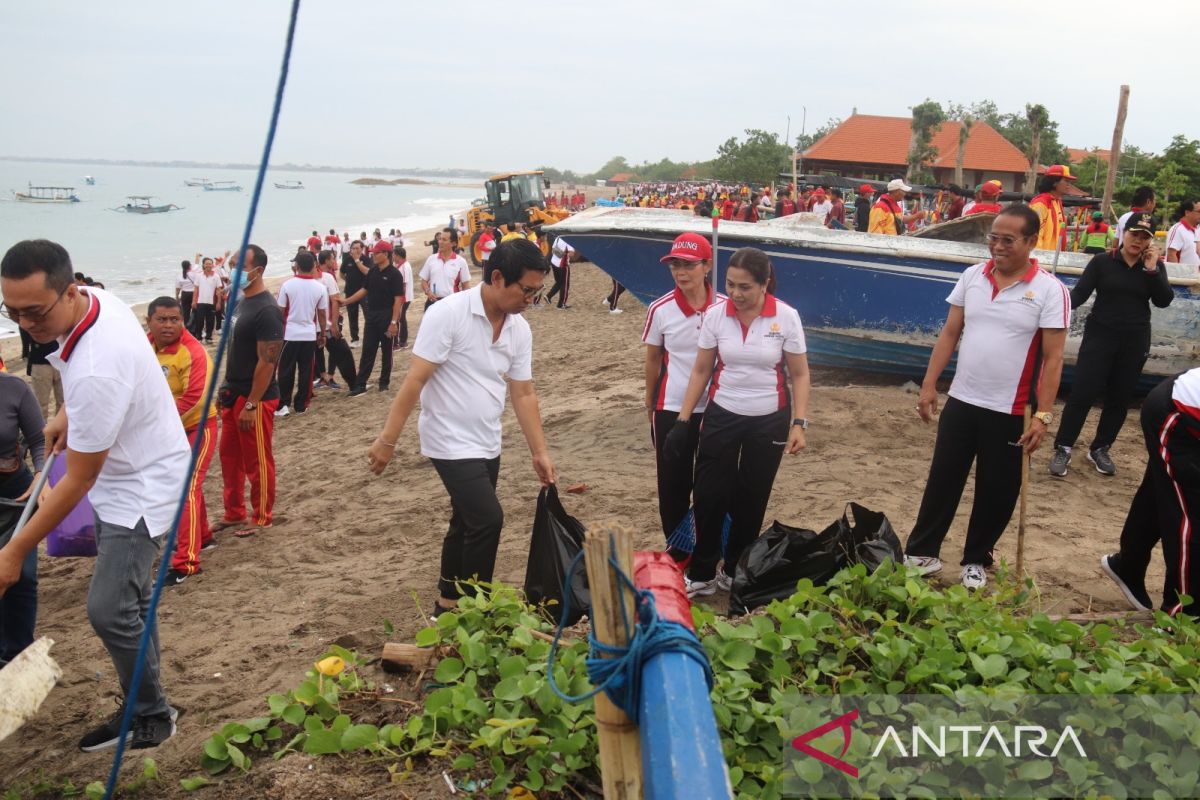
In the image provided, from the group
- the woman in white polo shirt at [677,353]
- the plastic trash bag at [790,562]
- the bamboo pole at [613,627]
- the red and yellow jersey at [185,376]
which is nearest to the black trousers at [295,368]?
the red and yellow jersey at [185,376]

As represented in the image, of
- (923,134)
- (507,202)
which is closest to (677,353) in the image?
(507,202)

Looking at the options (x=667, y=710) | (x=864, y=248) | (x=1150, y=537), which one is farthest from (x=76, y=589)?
(x=864, y=248)

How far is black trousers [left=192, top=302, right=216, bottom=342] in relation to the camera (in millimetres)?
15961

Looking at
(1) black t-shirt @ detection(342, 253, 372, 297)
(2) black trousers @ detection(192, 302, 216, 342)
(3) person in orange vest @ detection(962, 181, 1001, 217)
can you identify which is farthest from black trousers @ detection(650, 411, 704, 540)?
(2) black trousers @ detection(192, 302, 216, 342)

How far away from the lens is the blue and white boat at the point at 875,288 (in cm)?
775

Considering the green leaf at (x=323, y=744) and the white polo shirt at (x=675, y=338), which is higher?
the white polo shirt at (x=675, y=338)

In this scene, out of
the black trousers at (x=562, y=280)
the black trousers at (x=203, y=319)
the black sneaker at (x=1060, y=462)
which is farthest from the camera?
the black trousers at (x=562, y=280)

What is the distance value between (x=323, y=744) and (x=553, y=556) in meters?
1.24

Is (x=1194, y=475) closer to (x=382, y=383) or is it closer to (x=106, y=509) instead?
(x=106, y=509)

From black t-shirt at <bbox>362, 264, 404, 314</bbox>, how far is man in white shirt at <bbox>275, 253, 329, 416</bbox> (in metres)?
0.81

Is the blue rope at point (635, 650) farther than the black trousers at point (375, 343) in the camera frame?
No

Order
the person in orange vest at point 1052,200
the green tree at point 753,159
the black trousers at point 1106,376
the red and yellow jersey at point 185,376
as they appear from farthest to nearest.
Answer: the green tree at point 753,159, the person in orange vest at point 1052,200, the black trousers at point 1106,376, the red and yellow jersey at point 185,376

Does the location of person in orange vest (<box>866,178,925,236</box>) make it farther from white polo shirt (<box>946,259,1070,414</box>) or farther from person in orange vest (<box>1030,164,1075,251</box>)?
white polo shirt (<box>946,259,1070,414</box>)

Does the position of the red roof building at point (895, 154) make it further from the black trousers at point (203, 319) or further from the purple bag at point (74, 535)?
the purple bag at point (74, 535)
